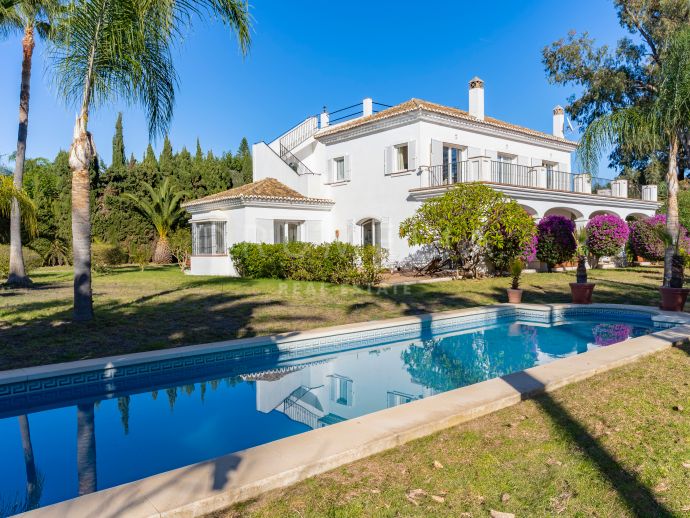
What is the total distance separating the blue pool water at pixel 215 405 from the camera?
4.36m

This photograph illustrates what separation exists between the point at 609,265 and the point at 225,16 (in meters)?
22.9

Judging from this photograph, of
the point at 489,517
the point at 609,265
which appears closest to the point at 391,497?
the point at 489,517

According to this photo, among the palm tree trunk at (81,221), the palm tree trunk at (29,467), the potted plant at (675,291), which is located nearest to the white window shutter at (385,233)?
the potted plant at (675,291)

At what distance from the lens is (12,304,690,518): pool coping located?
2986mm

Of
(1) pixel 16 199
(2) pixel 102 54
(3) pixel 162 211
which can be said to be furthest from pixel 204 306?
(3) pixel 162 211

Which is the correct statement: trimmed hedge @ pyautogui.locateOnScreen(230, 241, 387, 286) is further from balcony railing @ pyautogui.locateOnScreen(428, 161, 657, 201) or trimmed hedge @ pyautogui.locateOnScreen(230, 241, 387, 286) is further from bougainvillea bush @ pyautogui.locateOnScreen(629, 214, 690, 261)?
bougainvillea bush @ pyautogui.locateOnScreen(629, 214, 690, 261)

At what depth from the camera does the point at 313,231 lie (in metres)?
23.4

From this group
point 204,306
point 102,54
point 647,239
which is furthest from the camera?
point 647,239

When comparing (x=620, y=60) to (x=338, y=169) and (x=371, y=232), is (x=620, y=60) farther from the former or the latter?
(x=371, y=232)

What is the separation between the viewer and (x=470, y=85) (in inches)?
949

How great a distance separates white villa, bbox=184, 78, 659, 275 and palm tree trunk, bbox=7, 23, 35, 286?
748 centimetres

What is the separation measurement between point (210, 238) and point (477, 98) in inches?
565

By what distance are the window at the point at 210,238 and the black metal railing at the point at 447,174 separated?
30.5ft

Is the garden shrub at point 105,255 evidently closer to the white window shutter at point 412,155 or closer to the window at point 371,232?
the window at point 371,232
